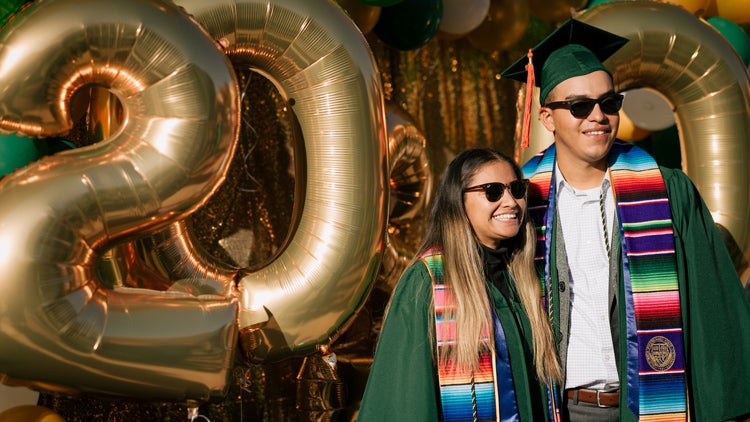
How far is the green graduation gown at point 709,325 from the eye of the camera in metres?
2.31

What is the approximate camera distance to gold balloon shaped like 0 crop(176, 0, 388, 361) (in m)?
Answer: 2.74

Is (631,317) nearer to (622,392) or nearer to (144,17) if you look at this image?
(622,392)

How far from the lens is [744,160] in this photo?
3.43 m

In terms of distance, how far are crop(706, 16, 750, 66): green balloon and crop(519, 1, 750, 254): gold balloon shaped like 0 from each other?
2.62 feet

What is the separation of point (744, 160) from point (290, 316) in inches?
78.3

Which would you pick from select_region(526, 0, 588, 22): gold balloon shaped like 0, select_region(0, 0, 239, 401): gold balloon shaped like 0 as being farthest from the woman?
select_region(526, 0, 588, 22): gold balloon shaped like 0

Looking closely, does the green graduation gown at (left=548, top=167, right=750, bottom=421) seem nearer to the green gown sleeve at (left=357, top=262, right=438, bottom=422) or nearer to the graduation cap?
the green gown sleeve at (left=357, top=262, right=438, bottom=422)

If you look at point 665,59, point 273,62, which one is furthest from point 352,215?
point 665,59

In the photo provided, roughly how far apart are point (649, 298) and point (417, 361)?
0.70 meters

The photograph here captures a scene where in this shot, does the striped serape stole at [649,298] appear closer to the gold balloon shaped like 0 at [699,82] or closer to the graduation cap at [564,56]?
the graduation cap at [564,56]

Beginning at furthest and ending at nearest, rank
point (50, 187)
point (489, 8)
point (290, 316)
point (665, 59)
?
point (489, 8) → point (665, 59) → point (290, 316) → point (50, 187)

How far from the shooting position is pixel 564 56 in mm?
2543

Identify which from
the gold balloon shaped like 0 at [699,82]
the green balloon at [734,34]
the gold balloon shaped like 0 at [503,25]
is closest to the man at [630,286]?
the gold balloon shaped like 0 at [699,82]

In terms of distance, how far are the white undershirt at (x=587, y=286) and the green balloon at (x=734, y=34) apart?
215 centimetres
